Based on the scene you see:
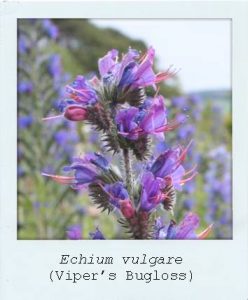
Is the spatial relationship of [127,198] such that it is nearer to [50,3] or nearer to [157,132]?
[157,132]

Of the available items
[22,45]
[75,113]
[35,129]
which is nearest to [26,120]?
[35,129]

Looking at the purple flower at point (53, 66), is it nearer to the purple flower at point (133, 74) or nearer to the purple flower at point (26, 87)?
the purple flower at point (26, 87)

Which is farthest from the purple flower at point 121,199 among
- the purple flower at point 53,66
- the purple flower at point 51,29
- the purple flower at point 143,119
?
the purple flower at point 53,66

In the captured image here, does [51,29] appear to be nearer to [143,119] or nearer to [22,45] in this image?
[22,45]

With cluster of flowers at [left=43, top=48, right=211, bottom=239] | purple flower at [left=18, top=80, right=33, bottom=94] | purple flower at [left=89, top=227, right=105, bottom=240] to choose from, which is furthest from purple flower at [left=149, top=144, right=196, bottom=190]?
purple flower at [left=18, top=80, right=33, bottom=94]

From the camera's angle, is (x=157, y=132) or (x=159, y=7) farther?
(x=159, y=7)
